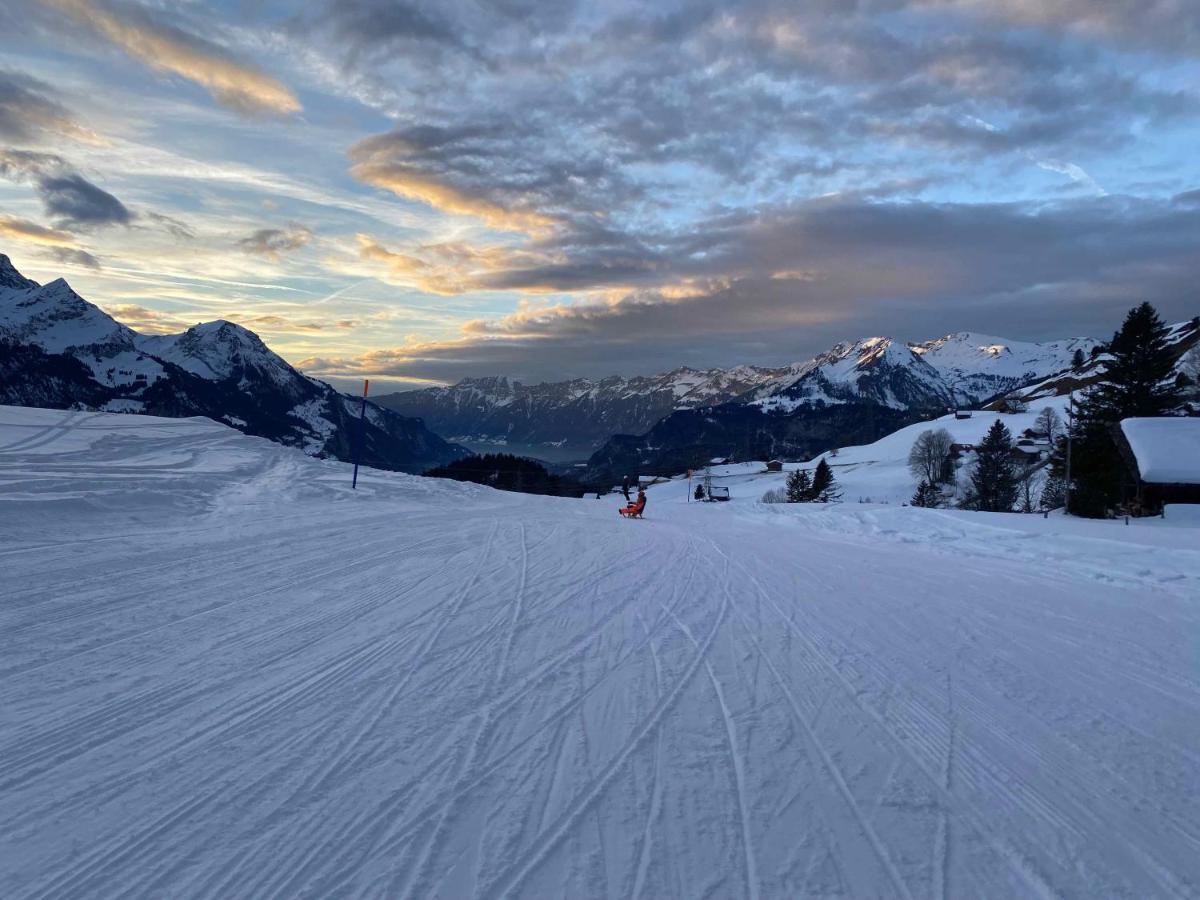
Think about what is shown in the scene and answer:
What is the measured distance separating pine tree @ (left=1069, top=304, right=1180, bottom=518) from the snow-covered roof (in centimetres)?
778

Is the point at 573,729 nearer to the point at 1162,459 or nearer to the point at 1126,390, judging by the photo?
the point at 1162,459

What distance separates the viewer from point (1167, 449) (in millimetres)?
28250

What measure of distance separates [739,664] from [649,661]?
2.77ft

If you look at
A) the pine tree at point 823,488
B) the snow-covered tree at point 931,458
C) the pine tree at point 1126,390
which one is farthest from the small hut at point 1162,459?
the snow-covered tree at point 931,458

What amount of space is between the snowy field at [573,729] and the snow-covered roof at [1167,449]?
2240 centimetres

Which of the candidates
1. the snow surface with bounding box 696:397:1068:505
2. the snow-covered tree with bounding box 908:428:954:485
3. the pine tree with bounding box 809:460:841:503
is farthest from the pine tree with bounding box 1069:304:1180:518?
the snow-covered tree with bounding box 908:428:954:485

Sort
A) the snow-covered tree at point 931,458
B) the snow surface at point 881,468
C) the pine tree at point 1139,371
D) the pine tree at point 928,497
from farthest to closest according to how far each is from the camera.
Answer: the snow-covered tree at point 931,458 < the snow surface at point 881,468 < the pine tree at point 928,497 < the pine tree at point 1139,371

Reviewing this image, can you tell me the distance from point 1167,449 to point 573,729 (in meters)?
34.2

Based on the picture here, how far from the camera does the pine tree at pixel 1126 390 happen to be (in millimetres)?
37531

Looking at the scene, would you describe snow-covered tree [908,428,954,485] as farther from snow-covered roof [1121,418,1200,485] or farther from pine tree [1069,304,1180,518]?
snow-covered roof [1121,418,1200,485]

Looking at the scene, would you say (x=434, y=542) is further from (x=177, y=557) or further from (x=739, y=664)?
(x=739, y=664)

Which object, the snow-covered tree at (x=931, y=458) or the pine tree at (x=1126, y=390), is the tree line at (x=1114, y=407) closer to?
the pine tree at (x=1126, y=390)

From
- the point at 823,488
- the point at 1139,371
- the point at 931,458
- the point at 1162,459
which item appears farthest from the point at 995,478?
the point at 1162,459

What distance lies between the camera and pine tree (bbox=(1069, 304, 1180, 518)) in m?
37.5
